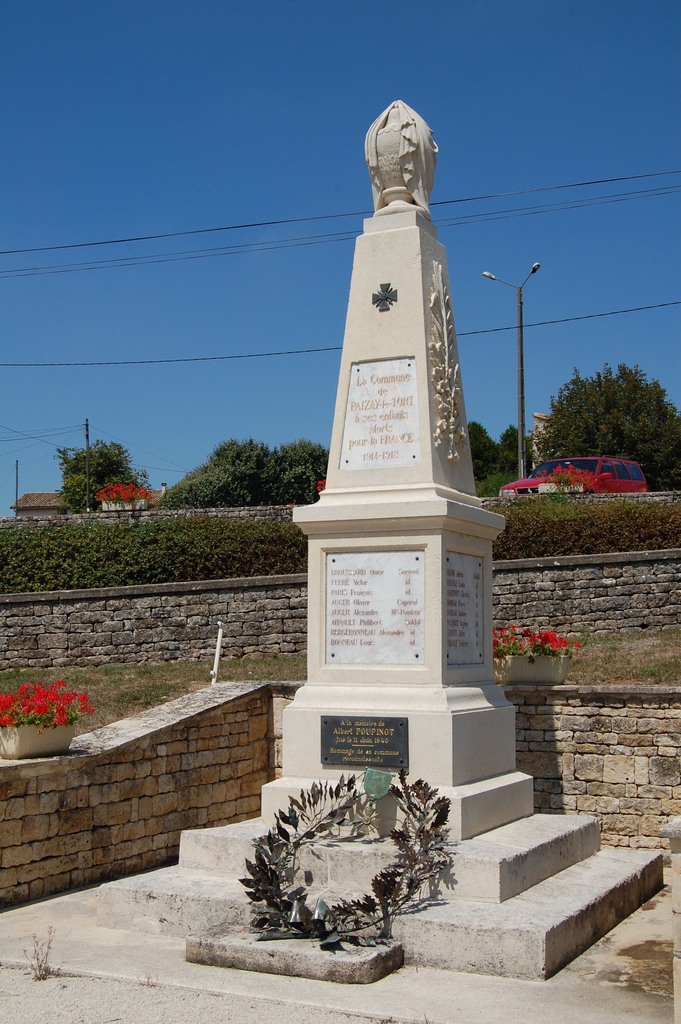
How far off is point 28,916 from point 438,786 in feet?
9.37

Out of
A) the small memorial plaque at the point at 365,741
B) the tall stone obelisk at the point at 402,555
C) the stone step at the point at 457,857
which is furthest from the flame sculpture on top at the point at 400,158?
the stone step at the point at 457,857

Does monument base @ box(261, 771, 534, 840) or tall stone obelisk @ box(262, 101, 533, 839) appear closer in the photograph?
monument base @ box(261, 771, 534, 840)

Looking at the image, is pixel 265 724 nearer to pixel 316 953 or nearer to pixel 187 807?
pixel 187 807

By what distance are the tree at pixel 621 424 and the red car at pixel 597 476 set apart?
1111cm

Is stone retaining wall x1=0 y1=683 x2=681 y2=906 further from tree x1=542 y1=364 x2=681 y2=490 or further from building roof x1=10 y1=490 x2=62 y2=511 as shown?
building roof x1=10 y1=490 x2=62 y2=511

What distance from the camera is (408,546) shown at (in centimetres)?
704

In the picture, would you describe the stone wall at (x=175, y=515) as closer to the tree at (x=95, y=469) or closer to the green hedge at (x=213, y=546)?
the green hedge at (x=213, y=546)

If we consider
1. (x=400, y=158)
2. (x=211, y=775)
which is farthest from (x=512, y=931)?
(x=400, y=158)

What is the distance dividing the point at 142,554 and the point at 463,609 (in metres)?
9.82

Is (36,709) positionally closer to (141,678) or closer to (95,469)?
(141,678)

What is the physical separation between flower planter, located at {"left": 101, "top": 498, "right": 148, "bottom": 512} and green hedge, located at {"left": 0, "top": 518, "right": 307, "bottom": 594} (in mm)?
2826

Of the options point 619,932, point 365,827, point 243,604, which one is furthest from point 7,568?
point 619,932

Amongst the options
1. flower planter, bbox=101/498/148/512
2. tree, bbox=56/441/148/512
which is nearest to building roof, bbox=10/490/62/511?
tree, bbox=56/441/148/512

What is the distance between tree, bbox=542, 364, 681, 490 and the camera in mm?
33562
